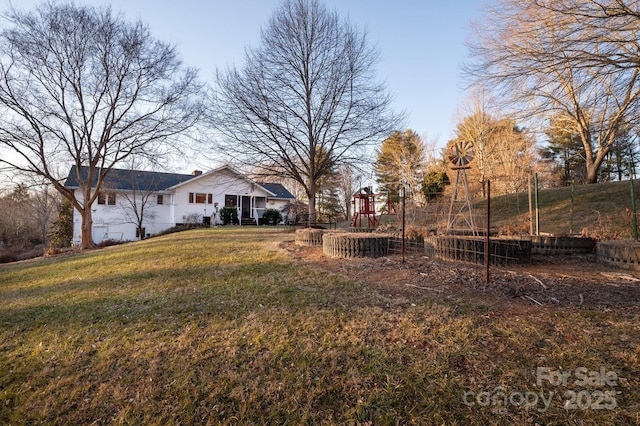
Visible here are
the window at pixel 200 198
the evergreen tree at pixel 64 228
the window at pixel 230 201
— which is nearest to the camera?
the evergreen tree at pixel 64 228

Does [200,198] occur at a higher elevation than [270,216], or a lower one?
higher

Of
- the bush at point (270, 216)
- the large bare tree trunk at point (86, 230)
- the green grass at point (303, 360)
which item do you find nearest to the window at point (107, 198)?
the large bare tree trunk at point (86, 230)

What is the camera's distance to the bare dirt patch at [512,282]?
3422 mm

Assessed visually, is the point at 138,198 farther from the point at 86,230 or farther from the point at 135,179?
the point at 86,230

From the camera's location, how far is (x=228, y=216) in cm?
2372

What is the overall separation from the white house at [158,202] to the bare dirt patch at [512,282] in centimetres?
1726

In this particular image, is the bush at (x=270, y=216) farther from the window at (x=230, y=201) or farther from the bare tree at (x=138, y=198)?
the bare tree at (x=138, y=198)

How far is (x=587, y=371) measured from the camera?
221 centimetres

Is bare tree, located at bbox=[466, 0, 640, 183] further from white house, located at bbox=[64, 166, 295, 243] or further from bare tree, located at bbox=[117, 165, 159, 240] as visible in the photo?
bare tree, located at bbox=[117, 165, 159, 240]

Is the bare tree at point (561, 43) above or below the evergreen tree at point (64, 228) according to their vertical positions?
above

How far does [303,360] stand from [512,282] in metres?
3.17

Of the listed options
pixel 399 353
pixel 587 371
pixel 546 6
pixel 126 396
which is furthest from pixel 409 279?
pixel 546 6

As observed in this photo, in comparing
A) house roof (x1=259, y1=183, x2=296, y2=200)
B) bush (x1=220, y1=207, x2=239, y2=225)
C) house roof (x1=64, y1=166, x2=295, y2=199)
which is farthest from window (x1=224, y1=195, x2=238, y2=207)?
house roof (x1=259, y1=183, x2=296, y2=200)

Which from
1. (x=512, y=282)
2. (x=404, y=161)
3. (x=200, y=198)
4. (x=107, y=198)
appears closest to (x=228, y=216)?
(x=200, y=198)
